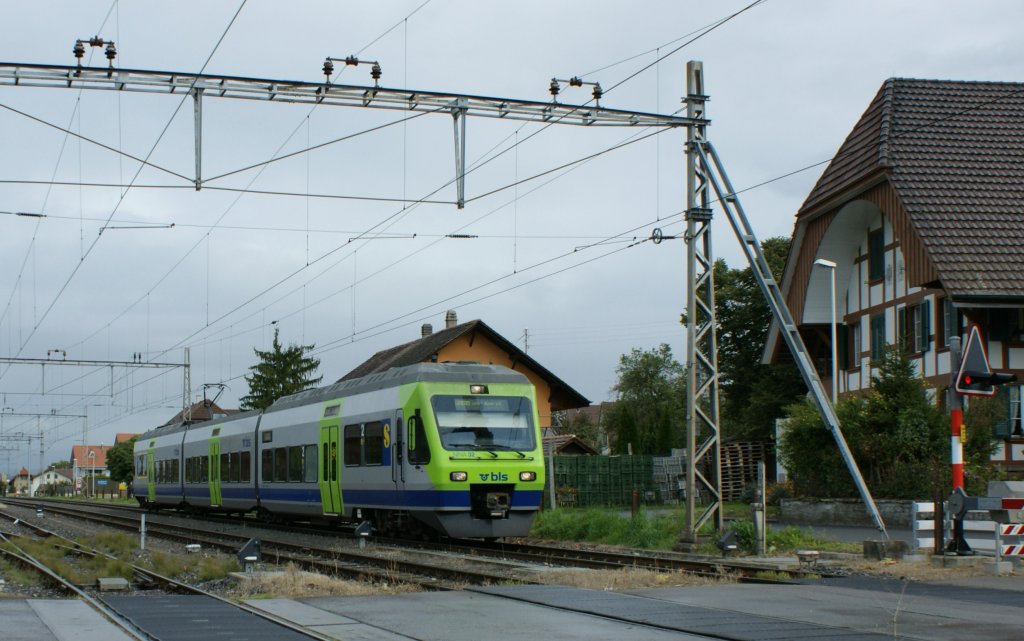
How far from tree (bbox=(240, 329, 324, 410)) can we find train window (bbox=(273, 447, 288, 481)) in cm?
5322

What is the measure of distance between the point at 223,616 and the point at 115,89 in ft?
31.0

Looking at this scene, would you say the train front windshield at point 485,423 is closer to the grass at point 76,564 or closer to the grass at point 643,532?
the grass at point 643,532

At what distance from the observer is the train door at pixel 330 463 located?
1046 inches

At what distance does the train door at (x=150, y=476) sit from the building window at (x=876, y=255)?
1070 inches

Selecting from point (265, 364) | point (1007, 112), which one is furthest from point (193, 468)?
point (265, 364)

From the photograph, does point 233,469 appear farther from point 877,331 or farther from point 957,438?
point 957,438

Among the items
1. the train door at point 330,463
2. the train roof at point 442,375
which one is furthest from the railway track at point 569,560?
the train roof at point 442,375

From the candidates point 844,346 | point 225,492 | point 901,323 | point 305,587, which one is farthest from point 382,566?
point 844,346

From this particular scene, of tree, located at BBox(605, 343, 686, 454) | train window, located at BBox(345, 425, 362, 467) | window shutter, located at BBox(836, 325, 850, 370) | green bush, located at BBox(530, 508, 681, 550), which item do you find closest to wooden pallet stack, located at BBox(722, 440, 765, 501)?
window shutter, located at BBox(836, 325, 850, 370)

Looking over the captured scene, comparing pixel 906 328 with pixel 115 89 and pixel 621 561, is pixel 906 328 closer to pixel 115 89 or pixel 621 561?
pixel 621 561

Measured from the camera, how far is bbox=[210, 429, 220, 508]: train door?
37719 mm

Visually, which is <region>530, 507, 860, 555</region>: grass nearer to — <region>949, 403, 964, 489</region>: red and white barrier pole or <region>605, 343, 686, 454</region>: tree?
<region>949, 403, 964, 489</region>: red and white barrier pole

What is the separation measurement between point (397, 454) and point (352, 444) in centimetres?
292

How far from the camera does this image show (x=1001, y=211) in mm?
32438
